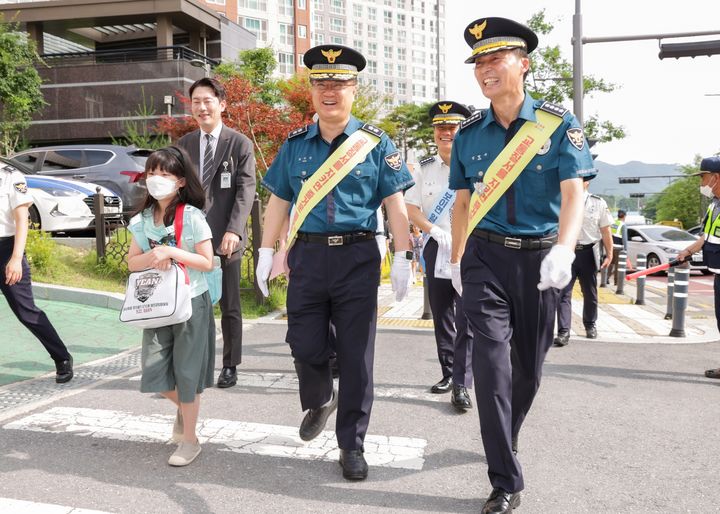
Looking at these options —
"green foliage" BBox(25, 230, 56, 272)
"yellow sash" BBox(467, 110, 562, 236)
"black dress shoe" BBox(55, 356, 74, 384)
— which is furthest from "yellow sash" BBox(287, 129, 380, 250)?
"green foliage" BBox(25, 230, 56, 272)

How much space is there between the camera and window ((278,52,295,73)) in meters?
57.7

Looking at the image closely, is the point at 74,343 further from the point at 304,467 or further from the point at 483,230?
the point at 483,230

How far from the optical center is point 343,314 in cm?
328

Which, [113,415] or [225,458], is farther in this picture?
[113,415]

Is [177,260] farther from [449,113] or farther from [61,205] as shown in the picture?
[61,205]

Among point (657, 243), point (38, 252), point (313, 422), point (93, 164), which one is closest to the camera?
point (313, 422)

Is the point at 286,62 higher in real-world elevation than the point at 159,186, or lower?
higher

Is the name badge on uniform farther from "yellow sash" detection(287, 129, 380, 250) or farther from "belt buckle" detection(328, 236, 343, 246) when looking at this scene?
"belt buckle" detection(328, 236, 343, 246)

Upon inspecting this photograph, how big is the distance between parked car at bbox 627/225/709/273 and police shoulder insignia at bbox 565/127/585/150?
58.3ft

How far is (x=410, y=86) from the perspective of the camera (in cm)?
8050

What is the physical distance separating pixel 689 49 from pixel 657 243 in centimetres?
887

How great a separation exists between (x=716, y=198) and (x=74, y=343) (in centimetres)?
632

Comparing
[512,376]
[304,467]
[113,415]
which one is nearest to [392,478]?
[304,467]

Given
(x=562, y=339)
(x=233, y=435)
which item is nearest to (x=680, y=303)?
(x=562, y=339)
